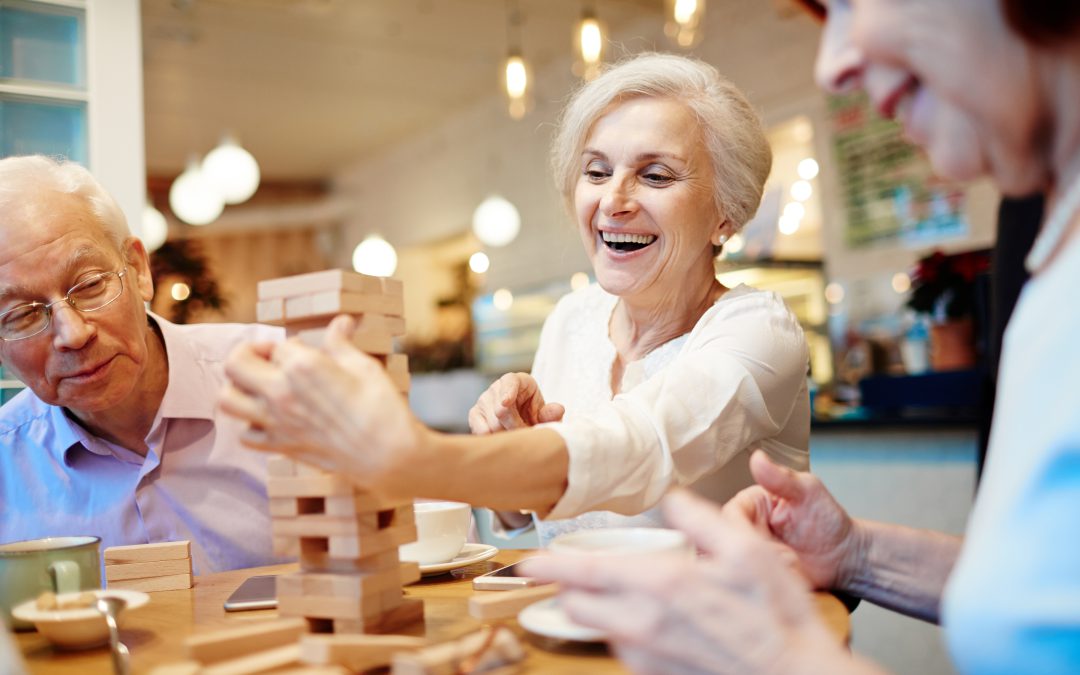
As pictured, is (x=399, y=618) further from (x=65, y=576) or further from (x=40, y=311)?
(x=40, y=311)

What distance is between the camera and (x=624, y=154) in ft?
5.75

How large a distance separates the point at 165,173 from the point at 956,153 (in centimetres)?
1055

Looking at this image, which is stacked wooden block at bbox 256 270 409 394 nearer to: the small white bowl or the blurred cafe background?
the small white bowl

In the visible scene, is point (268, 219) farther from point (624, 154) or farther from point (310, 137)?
point (624, 154)

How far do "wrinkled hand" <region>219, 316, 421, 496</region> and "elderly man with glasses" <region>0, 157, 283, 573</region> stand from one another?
920 millimetres

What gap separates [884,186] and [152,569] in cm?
464

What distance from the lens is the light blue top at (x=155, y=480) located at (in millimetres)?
1799

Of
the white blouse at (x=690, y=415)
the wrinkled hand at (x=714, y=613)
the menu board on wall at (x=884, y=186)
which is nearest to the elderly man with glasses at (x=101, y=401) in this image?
the white blouse at (x=690, y=415)

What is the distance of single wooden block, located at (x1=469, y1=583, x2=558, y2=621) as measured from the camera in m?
1.08

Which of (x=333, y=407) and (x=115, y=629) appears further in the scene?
(x=115, y=629)

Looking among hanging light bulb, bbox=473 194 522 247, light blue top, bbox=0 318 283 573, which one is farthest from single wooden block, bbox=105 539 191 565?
hanging light bulb, bbox=473 194 522 247

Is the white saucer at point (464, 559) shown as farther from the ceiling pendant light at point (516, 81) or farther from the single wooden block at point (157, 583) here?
the ceiling pendant light at point (516, 81)

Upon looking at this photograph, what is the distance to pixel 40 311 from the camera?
1.65m

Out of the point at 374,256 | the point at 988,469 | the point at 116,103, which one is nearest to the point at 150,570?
the point at 988,469
